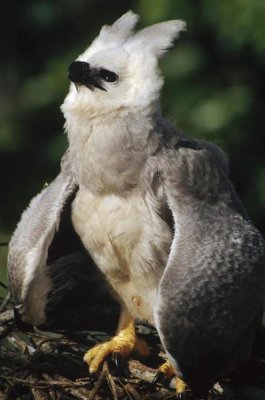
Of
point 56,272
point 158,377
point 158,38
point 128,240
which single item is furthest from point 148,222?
point 158,38

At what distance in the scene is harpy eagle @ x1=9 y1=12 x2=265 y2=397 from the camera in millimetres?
4867

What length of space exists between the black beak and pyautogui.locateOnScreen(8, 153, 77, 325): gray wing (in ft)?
1.30

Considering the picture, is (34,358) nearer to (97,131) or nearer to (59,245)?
(59,245)

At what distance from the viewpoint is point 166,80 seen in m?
8.27

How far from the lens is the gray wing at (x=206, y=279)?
15.9 feet

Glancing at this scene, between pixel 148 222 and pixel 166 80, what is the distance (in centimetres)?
330

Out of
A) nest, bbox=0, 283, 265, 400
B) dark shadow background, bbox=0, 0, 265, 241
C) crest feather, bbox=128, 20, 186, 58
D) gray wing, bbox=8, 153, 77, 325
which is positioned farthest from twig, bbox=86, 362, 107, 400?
dark shadow background, bbox=0, 0, 265, 241

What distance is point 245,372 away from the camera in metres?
5.12

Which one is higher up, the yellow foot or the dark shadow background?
the yellow foot

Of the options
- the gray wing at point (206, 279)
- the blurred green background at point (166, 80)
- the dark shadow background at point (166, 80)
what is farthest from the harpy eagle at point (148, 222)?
the dark shadow background at point (166, 80)

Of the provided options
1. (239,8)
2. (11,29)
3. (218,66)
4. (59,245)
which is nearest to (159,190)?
(59,245)

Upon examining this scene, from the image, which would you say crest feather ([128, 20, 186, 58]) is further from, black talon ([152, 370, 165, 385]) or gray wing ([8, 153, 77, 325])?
black talon ([152, 370, 165, 385])

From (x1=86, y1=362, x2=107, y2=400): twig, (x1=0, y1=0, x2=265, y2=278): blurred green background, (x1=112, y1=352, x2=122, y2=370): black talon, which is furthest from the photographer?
(x1=0, y1=0, x2=265, y2=278): blurred green background

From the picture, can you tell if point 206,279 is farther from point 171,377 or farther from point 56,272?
point 56,272
